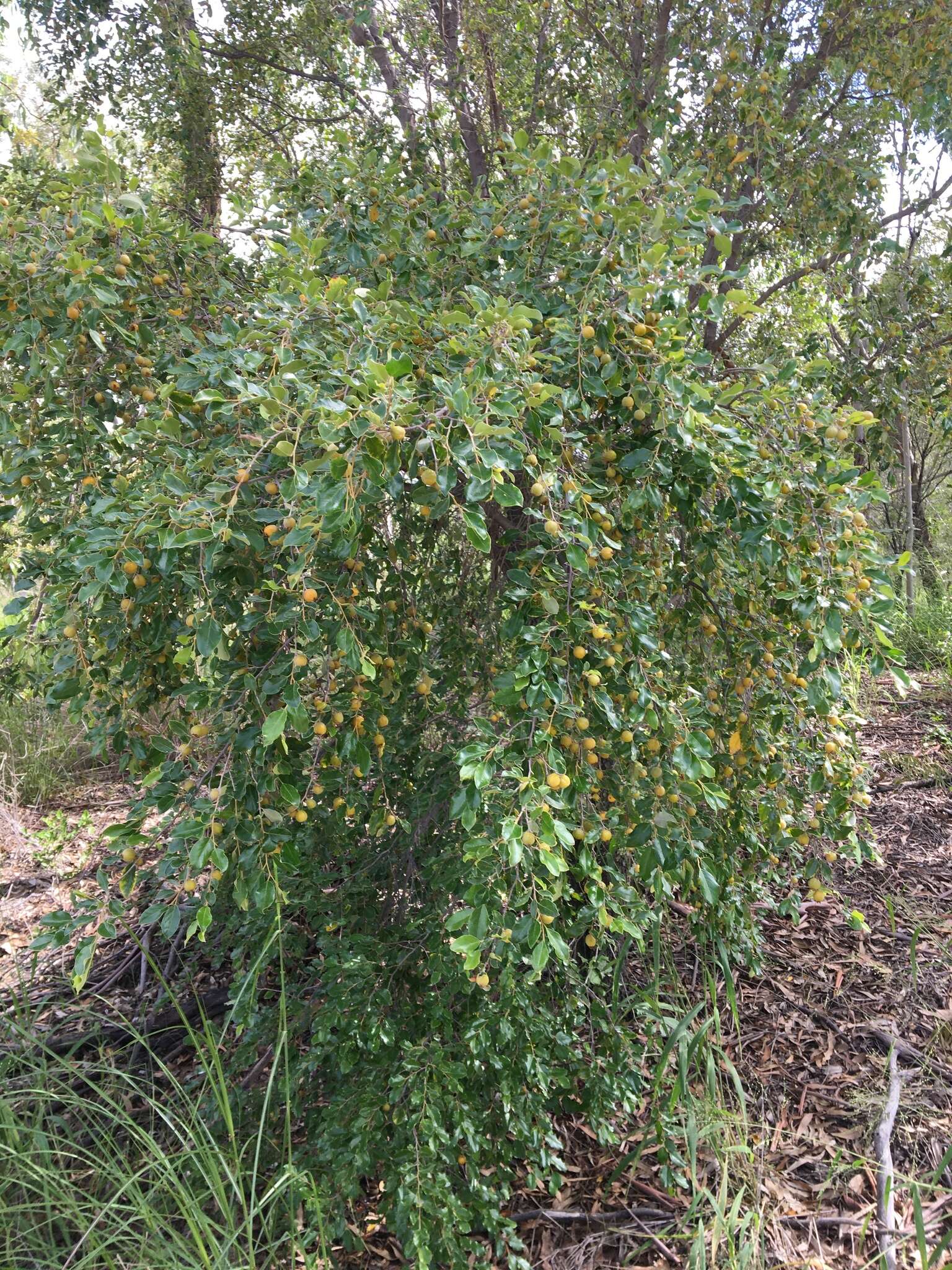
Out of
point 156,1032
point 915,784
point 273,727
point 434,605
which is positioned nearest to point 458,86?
point 434,605

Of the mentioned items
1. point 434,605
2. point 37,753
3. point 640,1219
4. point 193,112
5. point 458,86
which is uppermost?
point 193,112

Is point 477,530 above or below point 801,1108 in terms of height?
above

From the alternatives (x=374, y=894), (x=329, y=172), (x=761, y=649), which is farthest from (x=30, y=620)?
(x=761, y=649)

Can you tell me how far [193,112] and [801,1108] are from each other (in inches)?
183

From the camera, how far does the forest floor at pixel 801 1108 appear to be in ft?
6.62

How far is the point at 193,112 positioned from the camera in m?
4.04

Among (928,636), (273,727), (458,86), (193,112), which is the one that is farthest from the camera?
(928,636)

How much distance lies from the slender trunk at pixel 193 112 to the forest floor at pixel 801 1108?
10.2 ft

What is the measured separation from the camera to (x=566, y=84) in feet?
12.0

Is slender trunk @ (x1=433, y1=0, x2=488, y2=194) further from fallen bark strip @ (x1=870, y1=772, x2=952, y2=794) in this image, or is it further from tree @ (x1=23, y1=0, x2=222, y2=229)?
fallen bark strip @ (x1=870, y1=772, x2=952, y2=794)

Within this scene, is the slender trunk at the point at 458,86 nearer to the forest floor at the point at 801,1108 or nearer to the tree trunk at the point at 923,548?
the forest floor at the point at 801,1108

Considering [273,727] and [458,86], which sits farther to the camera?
[458,86]

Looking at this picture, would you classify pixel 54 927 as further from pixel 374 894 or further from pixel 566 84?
pixel 566 84

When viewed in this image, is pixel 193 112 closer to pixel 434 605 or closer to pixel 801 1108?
pixel 434 605
